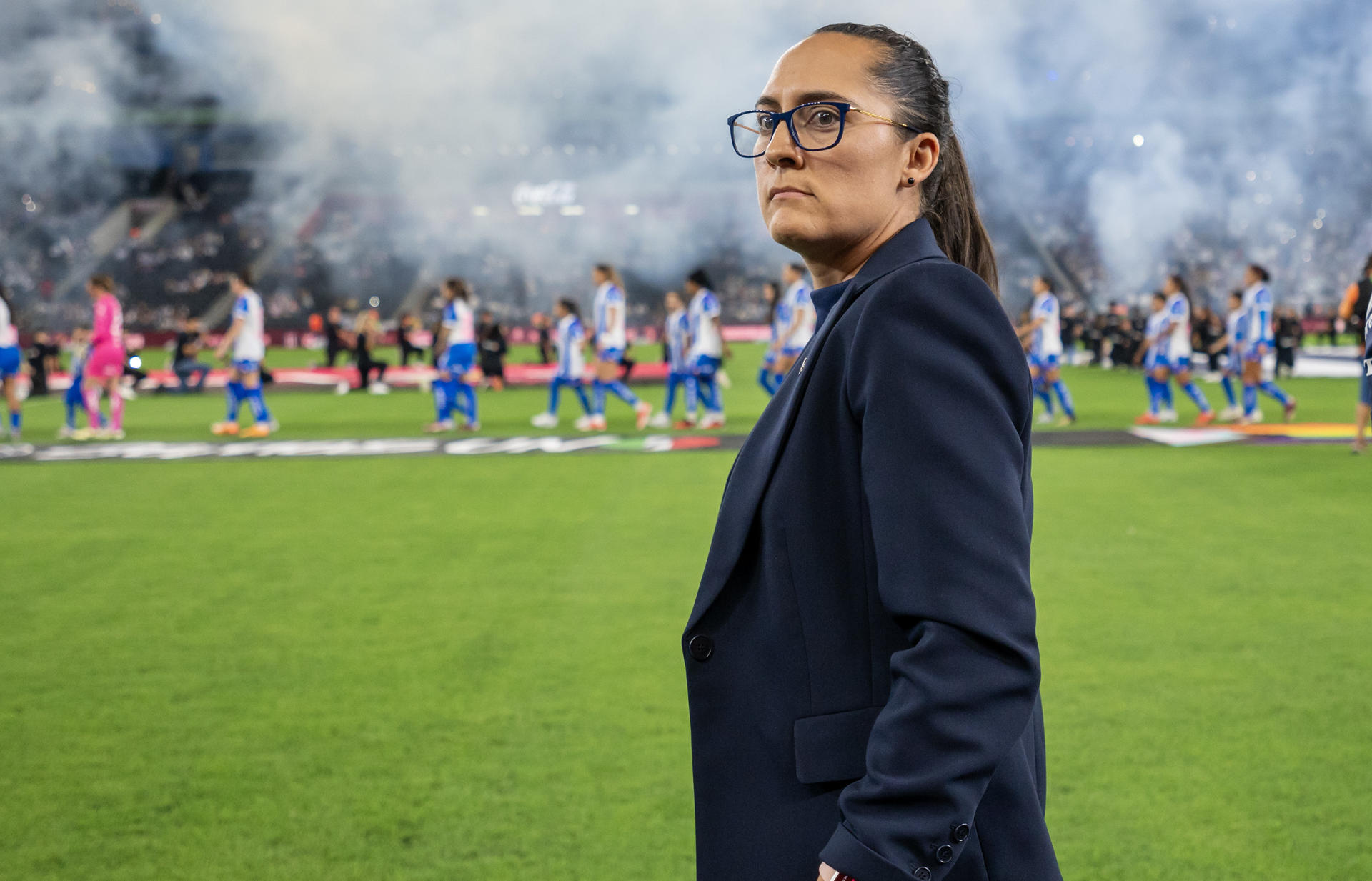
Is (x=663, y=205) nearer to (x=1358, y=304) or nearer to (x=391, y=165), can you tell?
(x=391, y=165)

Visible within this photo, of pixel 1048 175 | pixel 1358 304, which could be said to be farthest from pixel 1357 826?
pixel 1048 175

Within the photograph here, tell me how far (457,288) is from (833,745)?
11.4 m

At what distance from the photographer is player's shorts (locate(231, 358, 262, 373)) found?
11.6 metres

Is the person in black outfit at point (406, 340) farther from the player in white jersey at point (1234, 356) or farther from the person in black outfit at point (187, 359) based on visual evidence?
the player in white jersey at point (1234, 356)

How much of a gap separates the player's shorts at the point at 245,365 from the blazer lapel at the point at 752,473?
11.3 m

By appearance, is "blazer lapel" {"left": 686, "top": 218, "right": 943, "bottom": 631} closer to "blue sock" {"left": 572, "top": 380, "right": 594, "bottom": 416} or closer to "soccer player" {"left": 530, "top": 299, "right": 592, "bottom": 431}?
"soccer player" {"left": 530, "top": 299, "right": 592, "bottom": 431}

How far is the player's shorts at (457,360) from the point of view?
12.1 m

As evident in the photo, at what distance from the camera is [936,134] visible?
4.28ft

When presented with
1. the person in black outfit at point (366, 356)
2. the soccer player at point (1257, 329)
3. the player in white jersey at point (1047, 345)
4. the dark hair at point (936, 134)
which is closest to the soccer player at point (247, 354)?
the person in black outfit at point (366, 356)

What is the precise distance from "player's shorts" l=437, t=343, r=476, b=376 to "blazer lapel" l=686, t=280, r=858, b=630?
11.1 meters

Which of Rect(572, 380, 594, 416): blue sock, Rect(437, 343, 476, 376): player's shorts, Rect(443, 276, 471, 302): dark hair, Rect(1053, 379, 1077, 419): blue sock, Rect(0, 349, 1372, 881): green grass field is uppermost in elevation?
Rect(443, 276, 471, 302): dark hair

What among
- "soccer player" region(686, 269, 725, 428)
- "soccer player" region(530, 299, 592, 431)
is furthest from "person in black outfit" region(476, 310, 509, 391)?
"soccer player" region(686, 269, 725, 428)

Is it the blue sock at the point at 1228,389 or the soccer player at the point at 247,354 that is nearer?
the soccer player at the point at 247,354

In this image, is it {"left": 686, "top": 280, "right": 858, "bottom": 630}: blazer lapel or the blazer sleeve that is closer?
the blazer sleeve
